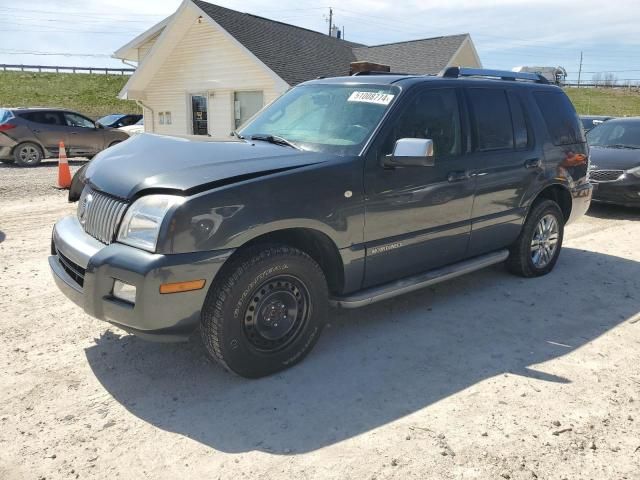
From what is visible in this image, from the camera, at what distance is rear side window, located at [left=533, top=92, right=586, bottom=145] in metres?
5.48

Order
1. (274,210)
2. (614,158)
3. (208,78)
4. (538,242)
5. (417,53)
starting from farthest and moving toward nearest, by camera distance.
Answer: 1. (417,53)
2. (208,78)
3. (614,158)
4. (538,242)
5. (274,210)

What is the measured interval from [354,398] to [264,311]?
768 mm

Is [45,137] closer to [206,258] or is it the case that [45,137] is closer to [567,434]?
[206,258]

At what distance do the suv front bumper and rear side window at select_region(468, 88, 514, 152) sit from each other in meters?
2.70

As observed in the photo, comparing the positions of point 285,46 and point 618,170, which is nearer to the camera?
point 618,170

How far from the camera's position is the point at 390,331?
428 centimetres

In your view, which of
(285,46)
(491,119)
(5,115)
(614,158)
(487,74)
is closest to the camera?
(491,119)

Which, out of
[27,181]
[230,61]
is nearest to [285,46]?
[230,61]

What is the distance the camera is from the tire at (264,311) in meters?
3.17

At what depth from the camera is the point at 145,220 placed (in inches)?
118

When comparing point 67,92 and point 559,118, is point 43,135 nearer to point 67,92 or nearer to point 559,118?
point 559,118

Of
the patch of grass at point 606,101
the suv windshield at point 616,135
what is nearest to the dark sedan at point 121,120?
the suv windshield at point 616,135

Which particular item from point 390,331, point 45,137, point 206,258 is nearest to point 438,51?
point 45,137

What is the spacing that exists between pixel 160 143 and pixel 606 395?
338cm
